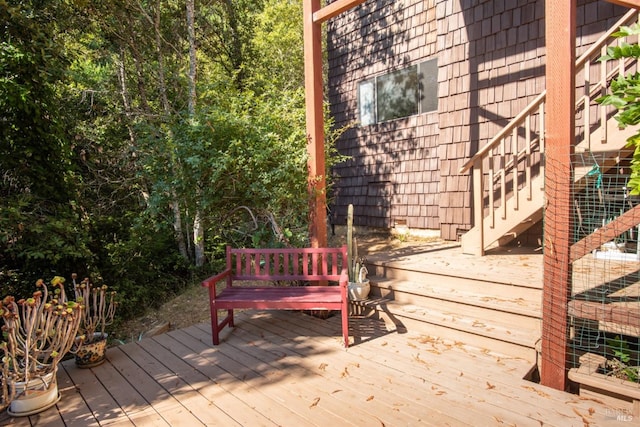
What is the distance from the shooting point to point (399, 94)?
689cm

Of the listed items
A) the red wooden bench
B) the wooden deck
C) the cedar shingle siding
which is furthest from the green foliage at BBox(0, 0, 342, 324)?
the cedar shingle siding

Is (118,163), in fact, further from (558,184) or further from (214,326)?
(558,184)

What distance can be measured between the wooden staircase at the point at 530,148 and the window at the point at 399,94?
5.62ft

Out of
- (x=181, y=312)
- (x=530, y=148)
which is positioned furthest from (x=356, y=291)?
(x=181, y=312)

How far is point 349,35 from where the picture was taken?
299 inches

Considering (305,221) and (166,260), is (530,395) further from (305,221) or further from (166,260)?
(166,260)

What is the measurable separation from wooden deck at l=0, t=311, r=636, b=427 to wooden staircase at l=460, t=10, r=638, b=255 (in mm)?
1971

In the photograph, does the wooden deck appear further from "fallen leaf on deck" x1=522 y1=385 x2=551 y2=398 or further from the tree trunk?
the tree trunk

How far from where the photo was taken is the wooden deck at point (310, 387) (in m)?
2.34

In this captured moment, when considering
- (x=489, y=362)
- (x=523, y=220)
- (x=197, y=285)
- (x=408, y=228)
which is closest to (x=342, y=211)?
(x=408, y=228)

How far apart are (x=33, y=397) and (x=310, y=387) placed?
70.2 inches

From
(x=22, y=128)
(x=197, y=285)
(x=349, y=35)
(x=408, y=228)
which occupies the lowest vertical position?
(x=197, y=285)

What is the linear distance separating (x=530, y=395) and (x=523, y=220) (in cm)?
249

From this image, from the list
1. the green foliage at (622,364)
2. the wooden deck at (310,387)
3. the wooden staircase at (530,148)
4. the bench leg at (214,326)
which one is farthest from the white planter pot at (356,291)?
the green foliage at (622,364)
